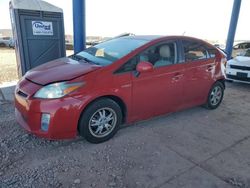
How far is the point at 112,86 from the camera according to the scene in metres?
3.15

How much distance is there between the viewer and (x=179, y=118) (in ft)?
14.2

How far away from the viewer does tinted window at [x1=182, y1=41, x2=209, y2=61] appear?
4.07 m

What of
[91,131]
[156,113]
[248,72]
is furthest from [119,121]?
[248,72]

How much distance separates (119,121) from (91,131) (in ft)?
1.50

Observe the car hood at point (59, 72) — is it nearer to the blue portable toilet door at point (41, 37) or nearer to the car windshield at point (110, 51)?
the car windshield at point (110, 51)

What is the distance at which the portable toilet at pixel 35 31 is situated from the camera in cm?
492

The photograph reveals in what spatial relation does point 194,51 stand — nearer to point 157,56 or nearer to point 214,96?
point 157,56

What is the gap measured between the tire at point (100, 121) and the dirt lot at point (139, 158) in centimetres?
14

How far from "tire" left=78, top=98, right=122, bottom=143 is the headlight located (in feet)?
1.18

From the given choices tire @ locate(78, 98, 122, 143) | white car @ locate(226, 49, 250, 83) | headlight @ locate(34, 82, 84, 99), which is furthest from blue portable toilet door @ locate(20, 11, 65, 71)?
white car @ locate(226, 49, 250, 83)

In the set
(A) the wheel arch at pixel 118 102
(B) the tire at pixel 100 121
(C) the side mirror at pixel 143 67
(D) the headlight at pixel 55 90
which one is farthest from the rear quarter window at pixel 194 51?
(D) the headlight at pixel 55 90

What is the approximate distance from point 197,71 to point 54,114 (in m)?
2.66

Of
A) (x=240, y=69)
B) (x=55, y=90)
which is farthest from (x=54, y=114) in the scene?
(x=240, y=69)

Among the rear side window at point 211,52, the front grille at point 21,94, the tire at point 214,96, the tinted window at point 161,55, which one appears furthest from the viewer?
the tire at point 214,96
